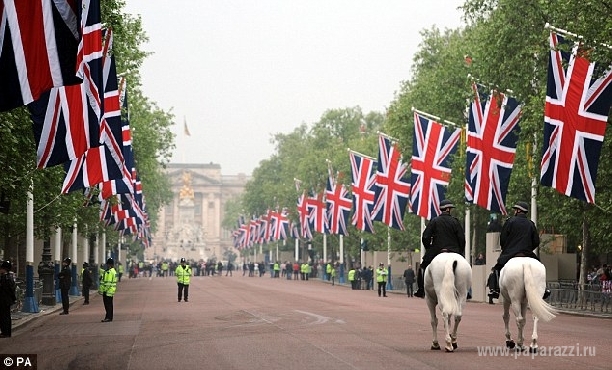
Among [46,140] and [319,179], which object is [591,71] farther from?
[319,179]

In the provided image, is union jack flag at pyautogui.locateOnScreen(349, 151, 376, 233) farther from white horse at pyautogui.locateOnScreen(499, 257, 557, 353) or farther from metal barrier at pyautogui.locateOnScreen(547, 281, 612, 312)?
white horse at pyautogui.locateOnScreen(499, 257, 557, 353)

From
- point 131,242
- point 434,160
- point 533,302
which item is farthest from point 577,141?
point 131,242

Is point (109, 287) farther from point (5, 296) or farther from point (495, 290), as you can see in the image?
point (495, 290)

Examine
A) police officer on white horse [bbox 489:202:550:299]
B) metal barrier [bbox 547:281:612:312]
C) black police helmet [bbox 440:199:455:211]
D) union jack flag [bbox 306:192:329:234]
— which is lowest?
metal barrier [bbox 547:281:612:312]

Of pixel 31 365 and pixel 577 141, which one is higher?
pixel 577 141

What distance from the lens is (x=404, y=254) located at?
274 ft

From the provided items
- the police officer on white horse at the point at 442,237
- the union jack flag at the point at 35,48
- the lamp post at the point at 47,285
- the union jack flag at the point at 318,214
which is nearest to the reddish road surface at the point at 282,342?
the police officer on white horse at the point at 442,237

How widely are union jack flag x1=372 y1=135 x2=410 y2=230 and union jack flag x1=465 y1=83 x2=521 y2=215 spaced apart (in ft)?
46.9

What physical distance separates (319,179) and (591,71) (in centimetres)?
8057

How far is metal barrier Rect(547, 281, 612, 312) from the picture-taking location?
1569 inches

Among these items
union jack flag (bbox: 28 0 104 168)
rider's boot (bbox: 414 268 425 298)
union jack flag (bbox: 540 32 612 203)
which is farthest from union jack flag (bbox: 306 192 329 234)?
rider's boot (bbox: 414 268 425 298)

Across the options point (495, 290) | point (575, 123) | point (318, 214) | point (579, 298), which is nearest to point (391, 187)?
point (579, 298)

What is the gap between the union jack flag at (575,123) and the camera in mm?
32312

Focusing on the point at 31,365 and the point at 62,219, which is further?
the point at 62,219
